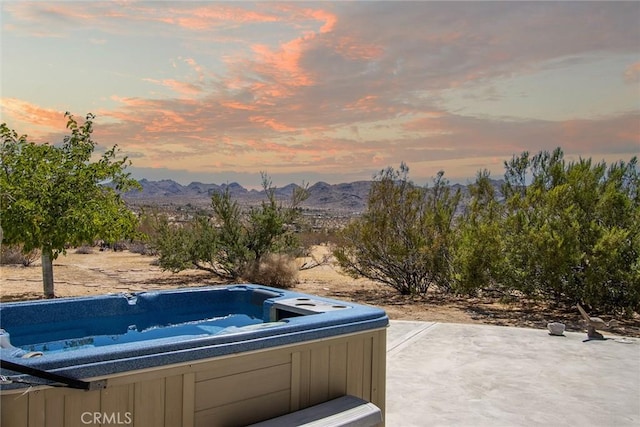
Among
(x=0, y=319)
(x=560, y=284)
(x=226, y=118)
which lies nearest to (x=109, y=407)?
(x=0, y=319)

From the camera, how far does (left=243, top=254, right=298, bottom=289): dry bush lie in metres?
11.9

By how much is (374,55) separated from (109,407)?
28.0 ft

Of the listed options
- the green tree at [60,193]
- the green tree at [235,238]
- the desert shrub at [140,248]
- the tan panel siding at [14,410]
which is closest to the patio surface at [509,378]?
the tan panel siding at [14,410]

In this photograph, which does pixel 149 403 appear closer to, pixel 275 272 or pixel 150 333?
pixel 150 333

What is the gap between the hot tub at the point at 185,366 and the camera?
2594 millimetres

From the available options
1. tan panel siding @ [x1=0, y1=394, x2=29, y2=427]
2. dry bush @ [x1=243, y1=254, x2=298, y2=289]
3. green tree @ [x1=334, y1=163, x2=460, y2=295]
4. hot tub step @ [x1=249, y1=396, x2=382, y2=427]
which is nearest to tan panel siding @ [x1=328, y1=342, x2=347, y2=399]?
hot tub step @ [x1=249, y1=396, x2=382, y2=427]

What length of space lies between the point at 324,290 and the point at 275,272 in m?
1.25

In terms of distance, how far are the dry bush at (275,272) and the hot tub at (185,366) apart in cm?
656

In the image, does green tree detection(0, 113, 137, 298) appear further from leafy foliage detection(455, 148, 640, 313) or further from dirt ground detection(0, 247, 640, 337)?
leafy foliage detection(455, 148, 640, 313)

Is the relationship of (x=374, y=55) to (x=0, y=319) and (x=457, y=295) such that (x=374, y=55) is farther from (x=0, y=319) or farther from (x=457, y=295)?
(x=0, y=319)

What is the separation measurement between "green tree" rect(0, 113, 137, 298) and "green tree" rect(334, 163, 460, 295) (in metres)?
5.03

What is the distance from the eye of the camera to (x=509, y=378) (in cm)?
526

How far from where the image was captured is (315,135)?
14.0 m

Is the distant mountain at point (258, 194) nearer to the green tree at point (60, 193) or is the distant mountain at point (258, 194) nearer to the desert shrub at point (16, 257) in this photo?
the desert shrub at point (16, 257)
